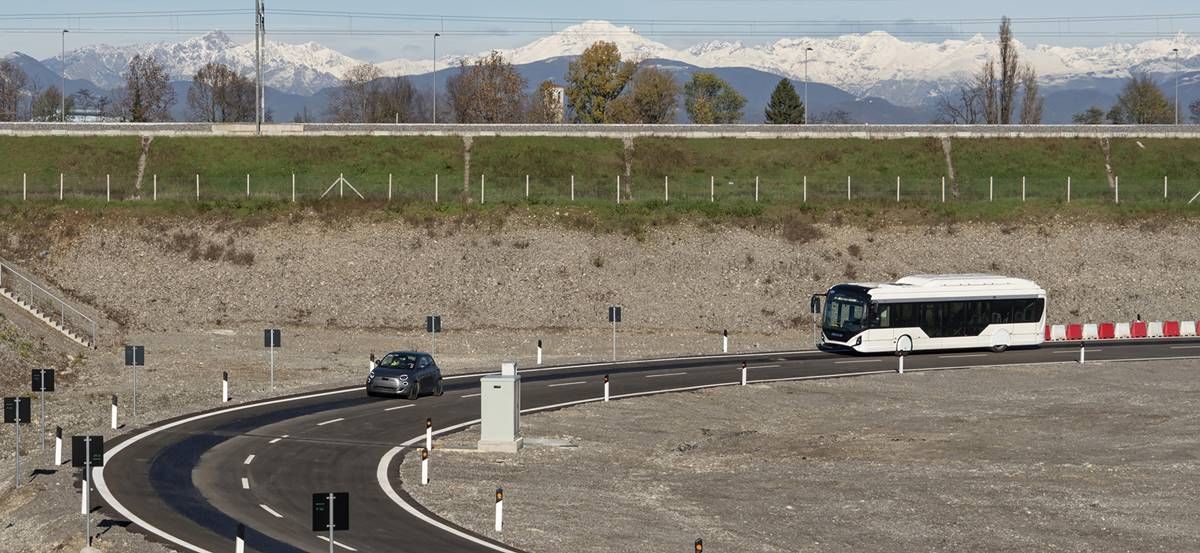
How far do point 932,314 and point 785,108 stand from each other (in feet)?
256

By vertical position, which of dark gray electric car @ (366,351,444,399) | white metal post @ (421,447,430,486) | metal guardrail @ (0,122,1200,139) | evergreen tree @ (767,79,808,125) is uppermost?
evergreen tree @ (767,79,808,125)

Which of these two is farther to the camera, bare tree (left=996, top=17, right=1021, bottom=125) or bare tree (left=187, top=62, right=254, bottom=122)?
bare tree (left=187, top=62, right=254, bottom=122)

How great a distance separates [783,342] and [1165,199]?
32.8m

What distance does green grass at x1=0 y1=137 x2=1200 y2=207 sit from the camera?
289 ft

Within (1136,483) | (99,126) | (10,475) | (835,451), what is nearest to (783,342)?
(835,451)

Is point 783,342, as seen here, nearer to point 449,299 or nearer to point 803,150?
point 449,299

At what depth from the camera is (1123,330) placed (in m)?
70.4

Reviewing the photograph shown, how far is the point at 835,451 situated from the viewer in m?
39.4

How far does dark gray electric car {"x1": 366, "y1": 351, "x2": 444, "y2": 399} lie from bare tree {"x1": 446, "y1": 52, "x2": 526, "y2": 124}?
347 ft

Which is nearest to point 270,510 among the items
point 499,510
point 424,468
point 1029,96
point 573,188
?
point 424,468

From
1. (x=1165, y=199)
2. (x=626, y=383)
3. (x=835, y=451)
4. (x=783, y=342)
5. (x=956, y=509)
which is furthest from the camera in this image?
(x=1165, y=199)

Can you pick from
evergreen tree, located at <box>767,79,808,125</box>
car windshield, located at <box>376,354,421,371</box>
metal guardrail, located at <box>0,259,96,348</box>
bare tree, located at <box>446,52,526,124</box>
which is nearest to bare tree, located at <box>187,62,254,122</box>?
bare tree, located at <box>446,52,526,124</box>

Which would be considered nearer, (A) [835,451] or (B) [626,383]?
(A) [835,451]

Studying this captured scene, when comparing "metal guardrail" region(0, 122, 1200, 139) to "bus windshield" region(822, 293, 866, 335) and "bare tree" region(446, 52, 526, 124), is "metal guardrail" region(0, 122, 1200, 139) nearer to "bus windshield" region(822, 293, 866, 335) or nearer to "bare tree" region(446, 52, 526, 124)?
"bus windshield" region(822, 293, 866, 335)
